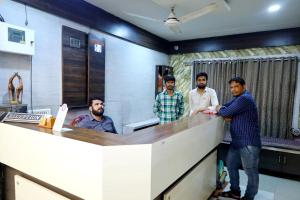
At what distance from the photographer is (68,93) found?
9.49ft

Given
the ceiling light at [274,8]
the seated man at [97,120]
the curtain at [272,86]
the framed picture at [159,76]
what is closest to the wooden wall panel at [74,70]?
the seated man at [97,120]

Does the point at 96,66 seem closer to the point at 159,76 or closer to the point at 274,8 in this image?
the point at 159,76

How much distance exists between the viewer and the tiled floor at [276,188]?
271 centimetres

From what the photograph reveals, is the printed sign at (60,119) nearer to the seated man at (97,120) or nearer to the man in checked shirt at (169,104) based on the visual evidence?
the seated man at (97,120)

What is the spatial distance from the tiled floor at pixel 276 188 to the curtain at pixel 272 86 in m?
1.28

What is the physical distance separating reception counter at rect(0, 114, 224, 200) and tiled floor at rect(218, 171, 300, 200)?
175cm

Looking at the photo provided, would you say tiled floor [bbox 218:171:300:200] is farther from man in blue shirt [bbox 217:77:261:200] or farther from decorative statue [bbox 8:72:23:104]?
decorative statue [bbox 8:72:23:104]

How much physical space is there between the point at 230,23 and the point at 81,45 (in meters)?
2.75

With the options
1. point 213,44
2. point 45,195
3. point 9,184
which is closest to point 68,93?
point 9,184

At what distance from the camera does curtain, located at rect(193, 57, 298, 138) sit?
13.6 feet

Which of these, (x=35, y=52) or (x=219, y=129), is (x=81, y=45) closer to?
(x=35, y=52)

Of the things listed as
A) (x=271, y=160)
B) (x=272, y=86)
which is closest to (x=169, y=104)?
(x=271, y=160)

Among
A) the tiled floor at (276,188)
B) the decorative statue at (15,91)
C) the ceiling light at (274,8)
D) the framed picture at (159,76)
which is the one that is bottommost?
the tiled floor at (276,188)

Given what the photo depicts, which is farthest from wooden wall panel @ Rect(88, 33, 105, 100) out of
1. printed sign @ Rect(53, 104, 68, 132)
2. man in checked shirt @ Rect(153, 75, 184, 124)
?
printed sign @ Rect(53, 104, 68, 132)
